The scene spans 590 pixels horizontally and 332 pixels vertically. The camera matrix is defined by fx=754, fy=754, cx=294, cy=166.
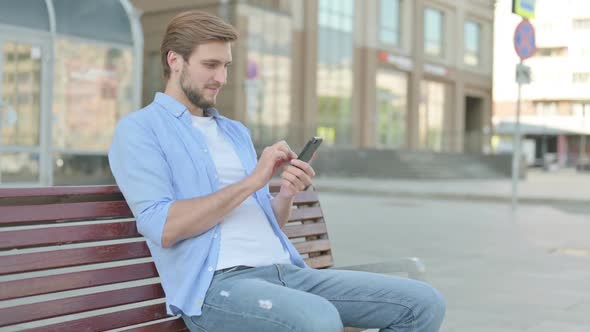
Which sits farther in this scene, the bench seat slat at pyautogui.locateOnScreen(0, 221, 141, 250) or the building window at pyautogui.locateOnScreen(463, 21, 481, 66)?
the building window at pyautogui.locateOnScreen(463, 21, 481, 66)

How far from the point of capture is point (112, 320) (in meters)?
2.52

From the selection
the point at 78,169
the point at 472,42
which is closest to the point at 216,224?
the point at 78,169

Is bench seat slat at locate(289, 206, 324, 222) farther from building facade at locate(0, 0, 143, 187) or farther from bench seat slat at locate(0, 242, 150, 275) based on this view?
building facade at locate(0, 0, 143, 187)

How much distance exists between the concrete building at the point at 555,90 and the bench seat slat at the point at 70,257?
61435mm

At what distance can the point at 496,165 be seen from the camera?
119 feet

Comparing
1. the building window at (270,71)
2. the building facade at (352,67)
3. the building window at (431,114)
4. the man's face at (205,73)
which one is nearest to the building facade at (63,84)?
the man's face at (205,73)

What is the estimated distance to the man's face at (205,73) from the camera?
8.73 ft

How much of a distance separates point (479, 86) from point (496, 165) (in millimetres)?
17956

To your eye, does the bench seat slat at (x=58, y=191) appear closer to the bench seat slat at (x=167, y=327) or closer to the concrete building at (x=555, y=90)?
the bench seat slat at (x=167, y=327)

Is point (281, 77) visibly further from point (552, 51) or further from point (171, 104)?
point (552, 51)

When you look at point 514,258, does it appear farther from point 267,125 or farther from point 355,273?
point 267,125

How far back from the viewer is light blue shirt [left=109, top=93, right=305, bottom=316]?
8.26 feet

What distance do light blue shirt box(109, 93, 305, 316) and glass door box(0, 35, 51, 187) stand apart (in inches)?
427

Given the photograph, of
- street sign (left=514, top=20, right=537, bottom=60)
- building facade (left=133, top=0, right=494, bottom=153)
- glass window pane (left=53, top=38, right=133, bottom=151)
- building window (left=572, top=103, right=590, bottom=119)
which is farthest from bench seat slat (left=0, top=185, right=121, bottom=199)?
building window (left=572, top=103, right=590, bottom=119)
